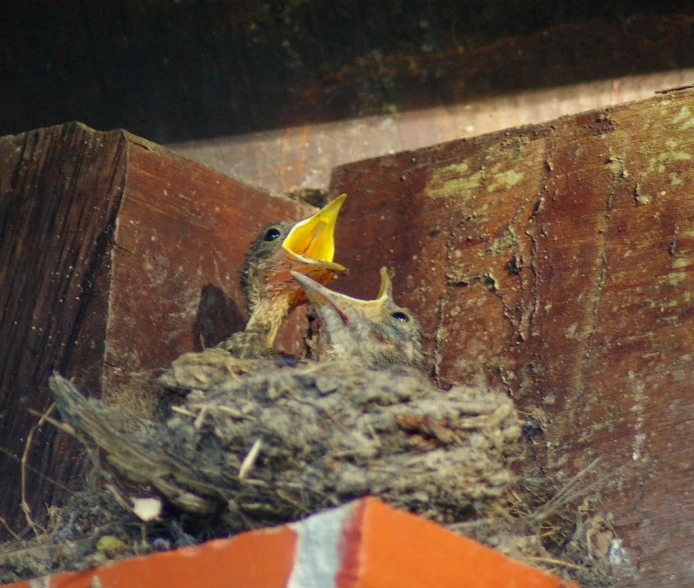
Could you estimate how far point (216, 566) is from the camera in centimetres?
246

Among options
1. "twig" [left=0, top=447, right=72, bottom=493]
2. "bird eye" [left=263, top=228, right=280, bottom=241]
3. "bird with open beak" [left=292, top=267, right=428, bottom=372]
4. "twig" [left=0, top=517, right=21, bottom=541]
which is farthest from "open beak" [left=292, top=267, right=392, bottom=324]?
"twig" [left=0, top=517, right=21, bottom=541]

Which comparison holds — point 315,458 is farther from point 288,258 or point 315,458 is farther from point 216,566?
point 288,258

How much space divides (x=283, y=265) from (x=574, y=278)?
2.97 feet

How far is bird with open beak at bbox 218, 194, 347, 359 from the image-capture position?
3.94 m

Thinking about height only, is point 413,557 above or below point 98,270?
below

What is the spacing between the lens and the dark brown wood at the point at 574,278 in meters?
3.17

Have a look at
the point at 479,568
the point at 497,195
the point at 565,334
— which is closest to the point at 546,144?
the point at 497,195

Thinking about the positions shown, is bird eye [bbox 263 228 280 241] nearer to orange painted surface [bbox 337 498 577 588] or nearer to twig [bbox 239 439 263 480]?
twig [bbox 239 439 263 480]

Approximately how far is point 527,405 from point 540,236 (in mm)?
495

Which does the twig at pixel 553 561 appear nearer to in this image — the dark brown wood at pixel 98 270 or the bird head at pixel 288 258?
the dark brown wood at pixel 98 270

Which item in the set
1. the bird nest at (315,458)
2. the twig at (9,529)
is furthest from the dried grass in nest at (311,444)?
the twig at (9,529)

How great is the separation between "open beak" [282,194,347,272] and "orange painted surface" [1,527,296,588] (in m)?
1.51

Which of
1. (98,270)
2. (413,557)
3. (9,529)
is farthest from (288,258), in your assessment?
(413,557)

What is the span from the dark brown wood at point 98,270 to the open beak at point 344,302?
11.7 inches
